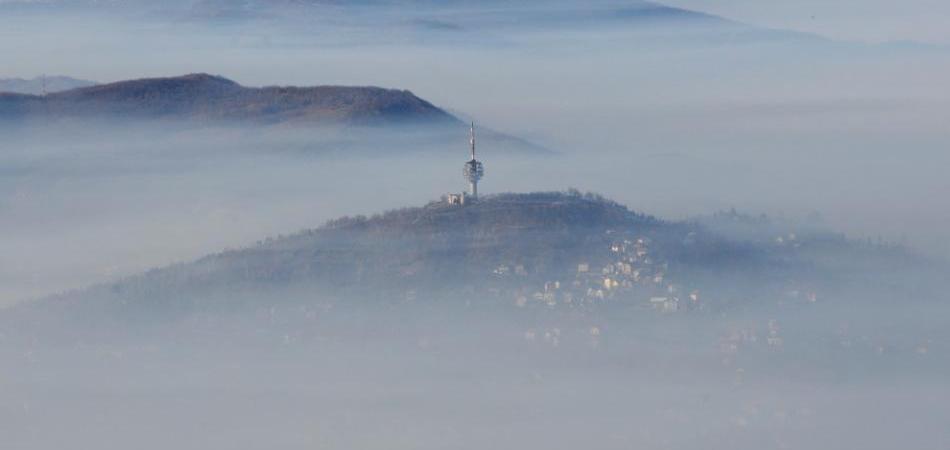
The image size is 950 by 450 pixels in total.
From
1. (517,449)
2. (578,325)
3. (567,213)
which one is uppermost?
(567,213)

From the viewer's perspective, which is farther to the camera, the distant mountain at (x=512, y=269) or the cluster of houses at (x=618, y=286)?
the cluster of houses at (x=618, y=286)

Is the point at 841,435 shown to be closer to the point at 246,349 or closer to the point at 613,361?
the point at 613,361

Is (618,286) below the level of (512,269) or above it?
below

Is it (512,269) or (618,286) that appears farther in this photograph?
(618,286)

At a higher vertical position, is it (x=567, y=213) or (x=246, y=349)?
(x=567, y=213)

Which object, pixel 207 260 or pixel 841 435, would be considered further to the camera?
pixel 207 260

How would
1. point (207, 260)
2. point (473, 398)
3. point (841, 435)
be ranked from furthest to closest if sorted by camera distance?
point (207, 260)
point (473, 398)
point (841, 435)

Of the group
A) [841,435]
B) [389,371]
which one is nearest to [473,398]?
[389,371]

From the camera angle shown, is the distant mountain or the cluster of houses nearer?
the distant mountain
